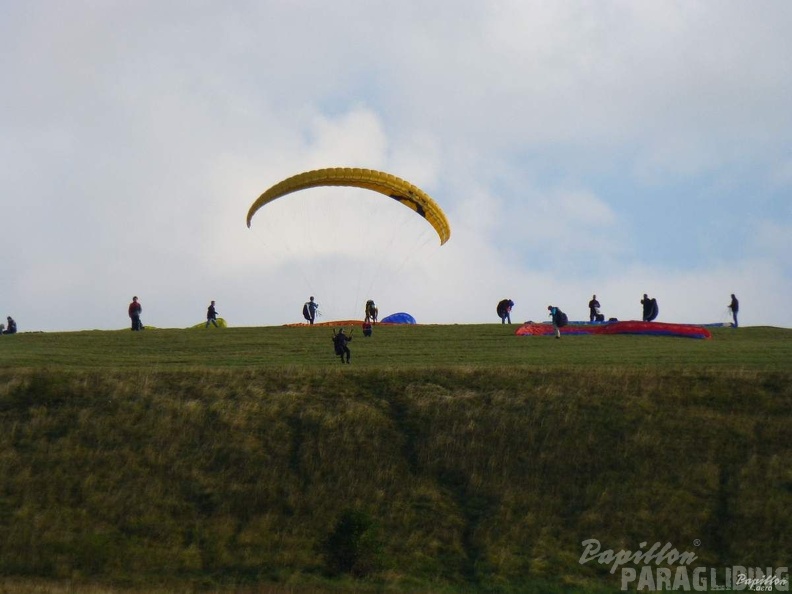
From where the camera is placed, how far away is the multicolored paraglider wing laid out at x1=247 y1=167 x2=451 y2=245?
43.4 metres

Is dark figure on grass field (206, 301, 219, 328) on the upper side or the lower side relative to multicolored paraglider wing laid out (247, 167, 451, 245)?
lower

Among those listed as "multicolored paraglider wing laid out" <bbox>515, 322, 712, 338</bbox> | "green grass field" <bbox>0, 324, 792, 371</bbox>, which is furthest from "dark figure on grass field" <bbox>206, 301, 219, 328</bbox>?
"multicolored paraglider wing laid out" <bbox>515, 322, 712, 338</bbox>

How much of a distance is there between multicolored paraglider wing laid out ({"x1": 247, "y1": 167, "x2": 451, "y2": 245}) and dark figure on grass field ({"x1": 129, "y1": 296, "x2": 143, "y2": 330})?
9286 millimetres

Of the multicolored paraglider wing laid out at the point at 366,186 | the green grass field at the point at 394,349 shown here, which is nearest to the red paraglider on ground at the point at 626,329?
the green grass field at the point at 394,349

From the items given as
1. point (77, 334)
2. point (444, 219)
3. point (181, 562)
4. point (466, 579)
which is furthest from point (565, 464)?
point (77, 334)

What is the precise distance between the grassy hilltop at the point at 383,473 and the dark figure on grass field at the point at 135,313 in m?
15.5

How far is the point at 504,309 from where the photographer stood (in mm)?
54250

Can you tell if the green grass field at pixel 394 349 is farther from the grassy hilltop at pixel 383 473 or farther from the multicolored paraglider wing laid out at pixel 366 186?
the multicolored paraglider wing laid out at pixel 366 186

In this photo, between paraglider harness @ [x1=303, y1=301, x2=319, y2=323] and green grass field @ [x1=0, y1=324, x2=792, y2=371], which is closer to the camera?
green grass field @ [x1=0, y1=324, x2=792, y2=371]

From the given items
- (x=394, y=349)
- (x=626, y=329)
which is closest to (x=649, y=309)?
(x=626, y=329)

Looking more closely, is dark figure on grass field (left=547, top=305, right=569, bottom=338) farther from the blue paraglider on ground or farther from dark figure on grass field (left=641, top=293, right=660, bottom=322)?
the blue paraglider on ground

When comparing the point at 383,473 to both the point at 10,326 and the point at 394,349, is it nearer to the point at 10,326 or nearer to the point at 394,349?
the point at 394,349

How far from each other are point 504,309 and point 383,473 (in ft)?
94.5

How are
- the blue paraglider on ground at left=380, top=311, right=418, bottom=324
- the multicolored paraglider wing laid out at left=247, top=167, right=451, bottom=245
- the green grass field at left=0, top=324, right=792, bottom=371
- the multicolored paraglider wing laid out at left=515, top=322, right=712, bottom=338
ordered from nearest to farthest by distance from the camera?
the green grass field at left=0, top=324, right=792, bottom=371
the multicolored paraglider wing laid out at left=247, top=167, right=451, bottom=245
the multicolored paraglider wing laid out at left=515, top=322, right=712, bottom=338
the blue paraglider on ground at left=380, top=311, right=418, bottom=324
